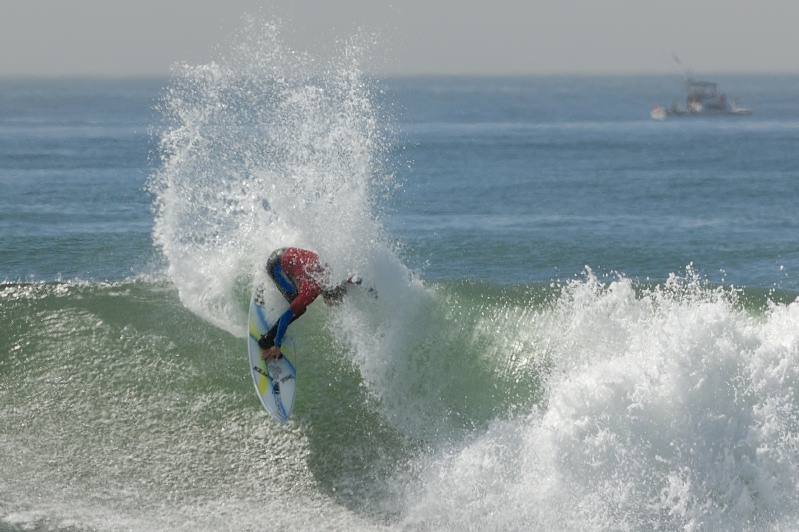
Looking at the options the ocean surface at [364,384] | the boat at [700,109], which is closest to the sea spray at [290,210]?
the ocean surface at [364,384]

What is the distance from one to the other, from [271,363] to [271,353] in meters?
0.11

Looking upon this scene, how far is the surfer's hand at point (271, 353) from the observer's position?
34.3 ft

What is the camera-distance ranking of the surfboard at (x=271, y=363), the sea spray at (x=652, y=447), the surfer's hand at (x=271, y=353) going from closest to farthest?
1. the sea spray at (x=652, y=447)
2. the surfboard at (x=271, y=363)
3. the surfer's hand at (x=271, y=353)

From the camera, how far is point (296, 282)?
10883mm

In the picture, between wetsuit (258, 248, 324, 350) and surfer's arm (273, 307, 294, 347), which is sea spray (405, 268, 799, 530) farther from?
wetsuit (258, 248, 324, 350)

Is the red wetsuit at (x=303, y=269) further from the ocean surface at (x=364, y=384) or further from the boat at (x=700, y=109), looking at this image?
the boat at (x=700, y=109)

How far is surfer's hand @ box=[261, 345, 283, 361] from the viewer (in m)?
10.5

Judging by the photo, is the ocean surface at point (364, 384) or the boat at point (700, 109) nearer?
the ocean surface at point (364, 384)

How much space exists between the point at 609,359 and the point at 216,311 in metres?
5.10

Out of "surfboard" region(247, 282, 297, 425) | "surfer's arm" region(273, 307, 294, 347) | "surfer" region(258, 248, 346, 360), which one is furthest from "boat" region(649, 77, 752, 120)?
"surfer's arm" region(273, 307, 294, 347)

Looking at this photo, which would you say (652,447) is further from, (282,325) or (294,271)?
(294,271)

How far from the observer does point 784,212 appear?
79.6ft

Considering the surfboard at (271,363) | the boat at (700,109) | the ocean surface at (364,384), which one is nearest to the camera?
the ocean surface at (364,384)

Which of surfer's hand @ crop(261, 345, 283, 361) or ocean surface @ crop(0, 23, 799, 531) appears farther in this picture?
surfer's hand @ crop(261, 345, 283, 361)
